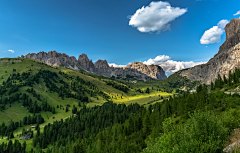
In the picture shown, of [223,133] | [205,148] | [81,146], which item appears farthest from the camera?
[81,146]

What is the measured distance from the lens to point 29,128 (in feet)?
639

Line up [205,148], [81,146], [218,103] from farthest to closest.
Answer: [81,146]
[218,103]
[205,148]

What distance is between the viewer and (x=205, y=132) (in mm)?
28672

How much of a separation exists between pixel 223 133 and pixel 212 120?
11.9 ft

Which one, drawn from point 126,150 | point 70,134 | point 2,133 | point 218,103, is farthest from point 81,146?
point 2,133

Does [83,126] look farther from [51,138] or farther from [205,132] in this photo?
[205,132]

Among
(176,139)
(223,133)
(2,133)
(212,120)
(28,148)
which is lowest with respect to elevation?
(28,148)

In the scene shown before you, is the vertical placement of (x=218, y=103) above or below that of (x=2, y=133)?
above

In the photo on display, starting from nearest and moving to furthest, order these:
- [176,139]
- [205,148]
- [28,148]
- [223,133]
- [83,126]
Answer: [205,148] < [223,133] < [176,139] < [28,148] < [83,126]

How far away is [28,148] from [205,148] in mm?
195871

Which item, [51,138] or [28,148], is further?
[51,138]

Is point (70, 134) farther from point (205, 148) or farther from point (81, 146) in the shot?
point (205, 148)

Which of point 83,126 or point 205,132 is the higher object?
point 205,132

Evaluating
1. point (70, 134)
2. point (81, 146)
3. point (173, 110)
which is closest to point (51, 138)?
point (70, 134)
